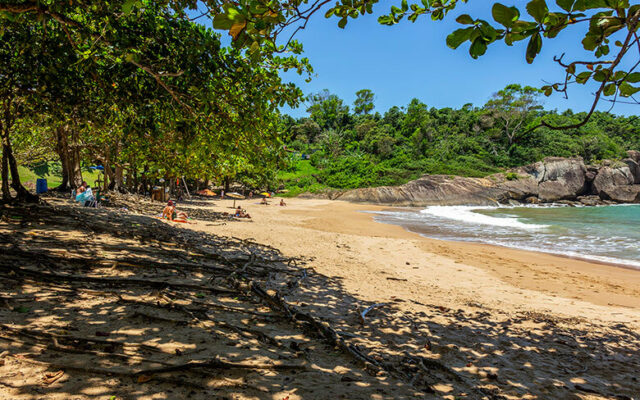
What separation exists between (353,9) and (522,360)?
13.9 ft

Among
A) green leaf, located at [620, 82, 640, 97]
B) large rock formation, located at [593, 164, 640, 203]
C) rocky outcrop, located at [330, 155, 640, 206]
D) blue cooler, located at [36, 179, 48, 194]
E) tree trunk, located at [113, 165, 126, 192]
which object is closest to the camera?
green leaf, located at [620, 82, 640, 97]

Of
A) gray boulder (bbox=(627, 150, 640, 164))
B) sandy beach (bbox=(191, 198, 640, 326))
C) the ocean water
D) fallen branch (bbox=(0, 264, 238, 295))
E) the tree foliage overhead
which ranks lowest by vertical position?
sandy beach (bbox=(191, 198, 640, 326))

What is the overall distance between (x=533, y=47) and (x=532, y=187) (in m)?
48.9

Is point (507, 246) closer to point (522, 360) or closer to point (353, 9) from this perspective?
point (522, 360)

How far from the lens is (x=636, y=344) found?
4375mm

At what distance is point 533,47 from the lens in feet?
4.92

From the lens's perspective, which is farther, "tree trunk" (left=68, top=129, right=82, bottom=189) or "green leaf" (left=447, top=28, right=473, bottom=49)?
"tree trunk" (left=68, top=129, right=82, bottom=189)

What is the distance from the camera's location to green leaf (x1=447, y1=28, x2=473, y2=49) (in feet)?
4.89

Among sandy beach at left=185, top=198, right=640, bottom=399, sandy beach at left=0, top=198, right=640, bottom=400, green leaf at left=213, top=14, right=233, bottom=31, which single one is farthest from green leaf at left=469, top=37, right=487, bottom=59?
sandy beach at left=185, top=198, right=640, bottom=399

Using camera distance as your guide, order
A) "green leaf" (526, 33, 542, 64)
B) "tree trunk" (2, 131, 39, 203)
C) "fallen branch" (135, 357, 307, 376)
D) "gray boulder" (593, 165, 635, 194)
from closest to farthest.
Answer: "green leaf" (526, 33, 542, 64), "fallen branch" (135, 357, 307, 376), "tree trunk" (2, 131, 39, 203), "gray boulder" (593, 165, 635, 194)

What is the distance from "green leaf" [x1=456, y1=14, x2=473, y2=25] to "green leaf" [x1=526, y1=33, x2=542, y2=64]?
1.07ft

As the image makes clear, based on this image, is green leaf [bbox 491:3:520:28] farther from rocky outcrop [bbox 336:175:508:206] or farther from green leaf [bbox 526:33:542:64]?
rocky outcrop [bbox 336:175:508:206]

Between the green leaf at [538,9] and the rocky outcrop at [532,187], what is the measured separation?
1509 inches

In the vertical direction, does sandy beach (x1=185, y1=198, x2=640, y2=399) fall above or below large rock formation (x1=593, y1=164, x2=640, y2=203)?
below
